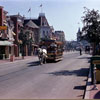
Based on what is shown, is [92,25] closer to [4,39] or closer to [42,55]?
[42,55]

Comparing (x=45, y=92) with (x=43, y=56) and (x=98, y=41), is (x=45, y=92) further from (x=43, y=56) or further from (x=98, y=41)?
(x=43, y=56)

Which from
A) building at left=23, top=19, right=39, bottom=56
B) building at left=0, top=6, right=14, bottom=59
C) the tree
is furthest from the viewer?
building at left=23, top=19, right=39, bottom=56

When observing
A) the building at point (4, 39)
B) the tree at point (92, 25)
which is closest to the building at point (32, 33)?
the building at point (4, 39)

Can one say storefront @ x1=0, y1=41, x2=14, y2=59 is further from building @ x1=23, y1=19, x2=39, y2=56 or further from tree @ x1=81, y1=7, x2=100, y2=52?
tree @ x1=81, y1=7, x2=100, y2=52

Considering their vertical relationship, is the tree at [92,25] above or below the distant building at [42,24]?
below

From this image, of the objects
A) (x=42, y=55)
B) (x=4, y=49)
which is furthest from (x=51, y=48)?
Answer: (x=4, y=49)

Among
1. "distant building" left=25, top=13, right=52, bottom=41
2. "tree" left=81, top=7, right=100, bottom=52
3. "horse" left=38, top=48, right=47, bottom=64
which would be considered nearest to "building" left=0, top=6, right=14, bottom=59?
"horse" left=38, top=48, right=47, bottom=64

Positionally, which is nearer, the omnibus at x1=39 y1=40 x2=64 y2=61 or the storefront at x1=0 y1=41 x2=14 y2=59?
the omnibus at x1=39 y1=40 x2=64 y2=61

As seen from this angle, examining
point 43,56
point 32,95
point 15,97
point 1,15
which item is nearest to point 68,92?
point 32,95

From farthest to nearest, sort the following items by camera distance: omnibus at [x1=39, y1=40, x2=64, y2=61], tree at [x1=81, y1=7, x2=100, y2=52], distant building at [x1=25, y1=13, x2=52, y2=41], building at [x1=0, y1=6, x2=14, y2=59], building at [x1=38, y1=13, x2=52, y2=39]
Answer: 1. building at [x1=38, y1=13, x2=52, y2=39]
2. distant building at [x1=25, y1=13, x2=52, y2=41]
3. building at [x1=0, y1=6, x2=14, y2=59]
4. omnibus at [x1=39, y1=40, x2=64, y2=61]
5. tree at [x1=81, y1=7, x2=100, y2=52]

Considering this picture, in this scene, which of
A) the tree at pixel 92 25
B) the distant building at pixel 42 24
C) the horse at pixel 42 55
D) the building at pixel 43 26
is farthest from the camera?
the building at pixel 43 26

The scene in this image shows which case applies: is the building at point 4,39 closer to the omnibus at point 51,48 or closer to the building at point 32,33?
the building at point 32,33

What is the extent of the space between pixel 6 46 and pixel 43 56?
22151 mm

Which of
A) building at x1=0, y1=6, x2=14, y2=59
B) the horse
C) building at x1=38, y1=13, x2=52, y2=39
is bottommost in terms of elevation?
the horse
